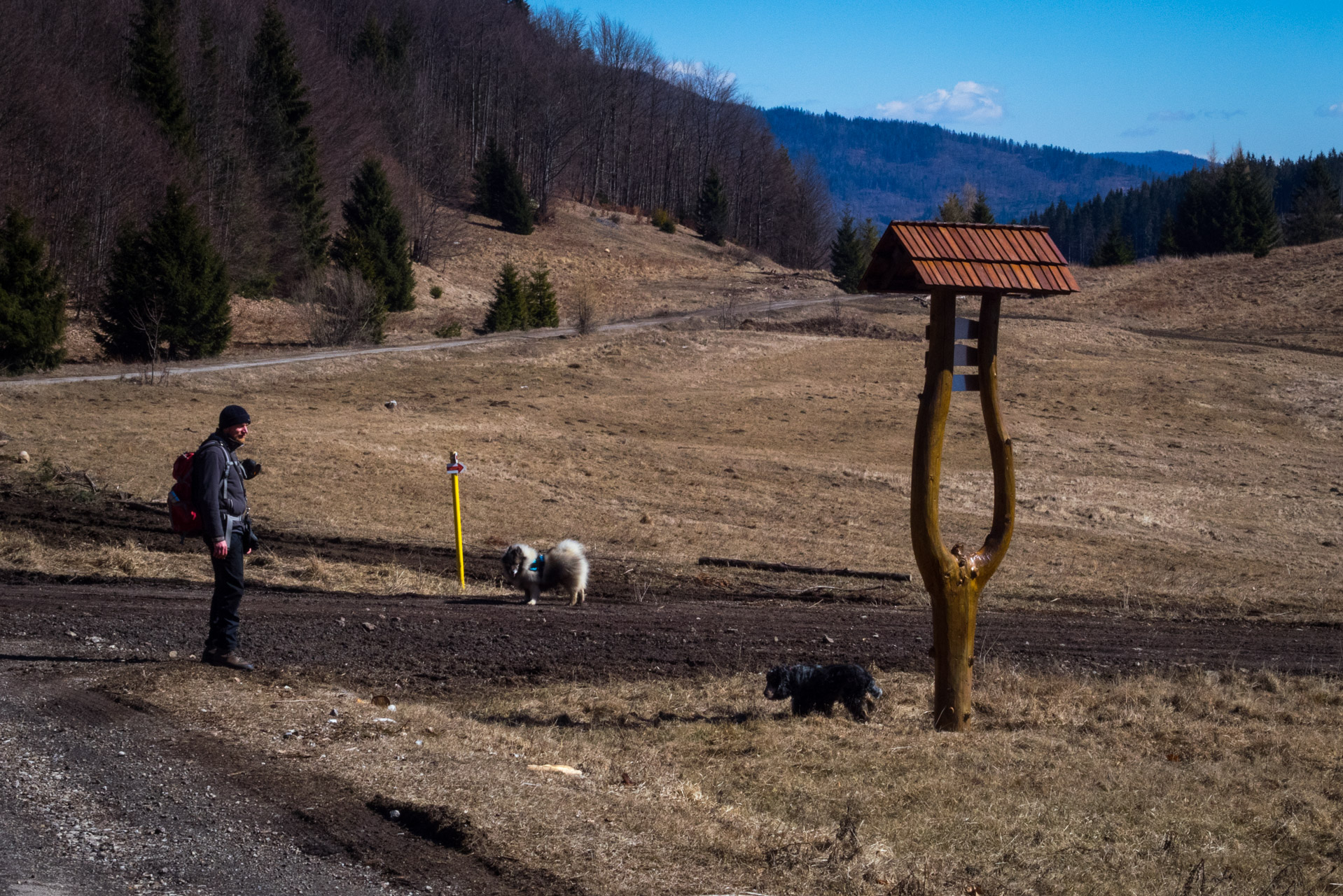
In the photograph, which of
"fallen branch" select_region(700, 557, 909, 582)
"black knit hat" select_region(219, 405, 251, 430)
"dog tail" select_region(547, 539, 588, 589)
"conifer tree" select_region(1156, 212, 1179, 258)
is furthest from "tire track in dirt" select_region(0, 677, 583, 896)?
"conifer tree" select_region(1156, 212, 1179, 258)

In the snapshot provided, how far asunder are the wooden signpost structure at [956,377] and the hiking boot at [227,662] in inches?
206

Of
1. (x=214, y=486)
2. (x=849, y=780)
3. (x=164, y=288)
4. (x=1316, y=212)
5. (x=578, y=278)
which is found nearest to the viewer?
(x=849, y=780)

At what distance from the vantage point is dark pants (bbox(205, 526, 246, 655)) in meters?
7.54

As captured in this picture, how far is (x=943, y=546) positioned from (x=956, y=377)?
4.53 ft

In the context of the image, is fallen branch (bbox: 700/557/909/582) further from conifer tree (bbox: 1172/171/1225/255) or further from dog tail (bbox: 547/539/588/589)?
conifer tree (bbox: 1172/171/1225/255)

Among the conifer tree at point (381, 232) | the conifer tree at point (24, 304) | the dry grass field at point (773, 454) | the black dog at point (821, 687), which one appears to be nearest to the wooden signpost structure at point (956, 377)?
the black dog at point (821, 687)

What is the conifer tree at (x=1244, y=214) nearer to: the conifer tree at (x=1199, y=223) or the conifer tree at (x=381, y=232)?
the conifer tree at (x=1199, y=223)

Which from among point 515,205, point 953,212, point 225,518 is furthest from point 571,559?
point 515,205

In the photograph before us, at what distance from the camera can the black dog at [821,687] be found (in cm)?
829

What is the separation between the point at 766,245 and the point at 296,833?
10593 cm

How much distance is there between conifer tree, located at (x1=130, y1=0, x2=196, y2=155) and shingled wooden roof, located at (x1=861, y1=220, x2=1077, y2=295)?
43.6 m

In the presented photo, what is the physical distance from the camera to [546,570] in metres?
12.2

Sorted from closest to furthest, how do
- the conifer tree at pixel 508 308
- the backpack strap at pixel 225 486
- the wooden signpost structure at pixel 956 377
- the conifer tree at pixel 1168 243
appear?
the backpack strap at pixel 225 486, the wooden signpost structure at pixel 956 377, the conifer tree at pixel 508 308, the conifer tree at pixel 1168 243

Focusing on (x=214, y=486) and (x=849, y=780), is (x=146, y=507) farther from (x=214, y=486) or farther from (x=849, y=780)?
(x=849, y=780)
